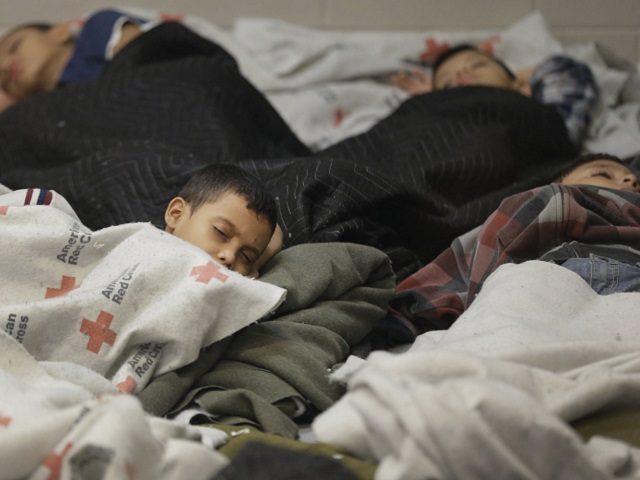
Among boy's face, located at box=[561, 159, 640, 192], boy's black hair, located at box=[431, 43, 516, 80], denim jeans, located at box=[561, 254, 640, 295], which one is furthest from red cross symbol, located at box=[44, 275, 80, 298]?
boy's black hair, located at box=[431, 43, 516, 80]

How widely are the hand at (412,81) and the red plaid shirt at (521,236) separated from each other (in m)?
0.93

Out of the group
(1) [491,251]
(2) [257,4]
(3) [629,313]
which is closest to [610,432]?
(3) [629,313]

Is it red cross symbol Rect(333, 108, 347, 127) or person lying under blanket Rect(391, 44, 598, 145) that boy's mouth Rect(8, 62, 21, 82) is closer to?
red cross symbol Rect(333, 108, 347, 127)

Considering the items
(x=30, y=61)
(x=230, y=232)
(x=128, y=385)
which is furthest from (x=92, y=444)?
(x=30, y=61)

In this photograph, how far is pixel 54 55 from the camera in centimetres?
234

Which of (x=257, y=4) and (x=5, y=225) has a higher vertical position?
(x=5, y=225)

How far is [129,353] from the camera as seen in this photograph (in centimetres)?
119

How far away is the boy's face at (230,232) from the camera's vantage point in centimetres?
134

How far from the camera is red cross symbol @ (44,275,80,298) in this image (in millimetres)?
1248

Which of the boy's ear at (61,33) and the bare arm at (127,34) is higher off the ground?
the bare arm at (127,34)

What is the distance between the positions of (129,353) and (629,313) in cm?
57

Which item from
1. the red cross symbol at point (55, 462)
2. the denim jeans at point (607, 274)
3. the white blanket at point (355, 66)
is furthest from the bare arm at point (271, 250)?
the white blanket at point (355, 66)

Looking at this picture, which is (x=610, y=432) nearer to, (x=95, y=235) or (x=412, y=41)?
(x=95, y=235)

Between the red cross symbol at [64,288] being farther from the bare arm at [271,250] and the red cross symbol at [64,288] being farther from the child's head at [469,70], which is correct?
the child's head at [469,70]
